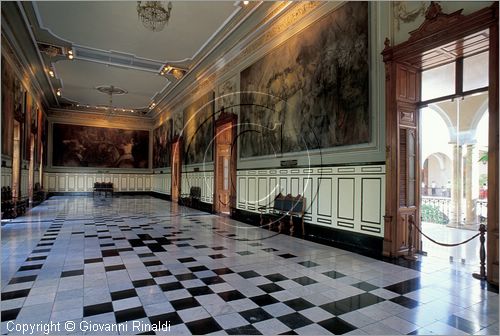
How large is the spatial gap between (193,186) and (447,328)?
13.7m

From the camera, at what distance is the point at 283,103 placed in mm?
9227

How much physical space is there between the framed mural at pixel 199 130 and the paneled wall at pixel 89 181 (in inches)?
409

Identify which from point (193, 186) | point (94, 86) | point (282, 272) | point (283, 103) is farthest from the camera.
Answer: point (94, 86)

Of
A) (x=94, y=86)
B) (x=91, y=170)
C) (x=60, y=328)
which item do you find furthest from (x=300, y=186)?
(x=91, y=170)

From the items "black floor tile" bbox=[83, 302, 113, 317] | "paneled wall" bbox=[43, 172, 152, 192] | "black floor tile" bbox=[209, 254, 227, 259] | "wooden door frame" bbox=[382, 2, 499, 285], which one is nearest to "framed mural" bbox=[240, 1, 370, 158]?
"wooden door frame" bbox=[382, 2, 499, 285]

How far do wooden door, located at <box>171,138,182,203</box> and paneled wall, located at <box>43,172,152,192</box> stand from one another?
7.89 metres

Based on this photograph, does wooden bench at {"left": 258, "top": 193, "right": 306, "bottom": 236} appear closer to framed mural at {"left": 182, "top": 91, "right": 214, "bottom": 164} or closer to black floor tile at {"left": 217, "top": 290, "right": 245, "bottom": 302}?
black floor tile at {"left": 217, "top": 290, "right": 245, "bottom": 302}

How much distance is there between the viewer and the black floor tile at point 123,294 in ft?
12.3

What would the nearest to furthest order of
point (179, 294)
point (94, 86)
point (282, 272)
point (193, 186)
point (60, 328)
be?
point (60, 328), point (179, 294), point (282, 272), point (193, 186), point (94, 86)

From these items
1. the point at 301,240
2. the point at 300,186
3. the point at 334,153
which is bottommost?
the point at 301,240

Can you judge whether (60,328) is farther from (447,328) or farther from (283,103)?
(283,103)

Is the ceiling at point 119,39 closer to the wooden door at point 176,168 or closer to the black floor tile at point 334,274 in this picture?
the wooden door at point 176,168

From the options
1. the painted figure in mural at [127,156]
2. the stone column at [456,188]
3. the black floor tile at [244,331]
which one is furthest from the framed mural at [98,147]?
the black floor tile at [244,331]

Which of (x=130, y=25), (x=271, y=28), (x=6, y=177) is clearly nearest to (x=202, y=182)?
(x=130, y=25)
